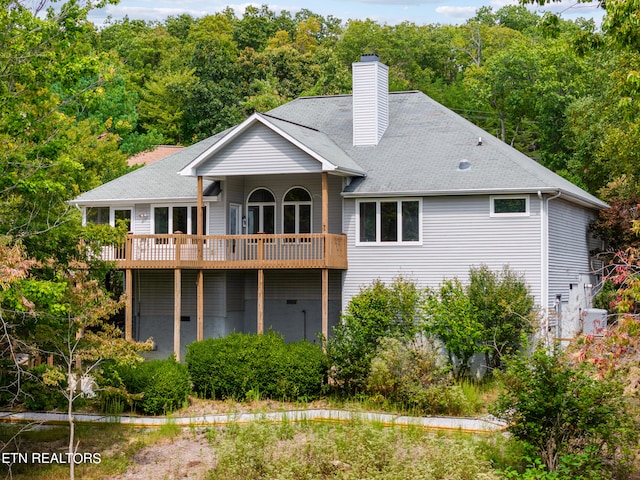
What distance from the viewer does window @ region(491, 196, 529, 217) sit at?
26656 mm

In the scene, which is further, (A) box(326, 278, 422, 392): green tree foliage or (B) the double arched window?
(B) the double arched window

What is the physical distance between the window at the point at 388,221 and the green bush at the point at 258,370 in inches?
245

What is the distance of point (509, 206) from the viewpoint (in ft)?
88.1

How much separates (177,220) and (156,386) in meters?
10.5

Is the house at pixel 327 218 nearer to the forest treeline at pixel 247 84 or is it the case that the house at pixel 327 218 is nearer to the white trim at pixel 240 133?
the white trim at pixel 240 133

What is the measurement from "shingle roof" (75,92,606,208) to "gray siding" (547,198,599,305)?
0.59 metres

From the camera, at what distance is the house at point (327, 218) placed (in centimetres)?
2705

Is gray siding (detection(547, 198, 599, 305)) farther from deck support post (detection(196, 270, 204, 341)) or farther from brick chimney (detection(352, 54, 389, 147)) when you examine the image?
deck support post (detection(196, 270, 204, 341))

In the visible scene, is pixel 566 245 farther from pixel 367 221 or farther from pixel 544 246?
pixel 367 221

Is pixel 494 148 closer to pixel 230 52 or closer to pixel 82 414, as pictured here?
pixel 82 414

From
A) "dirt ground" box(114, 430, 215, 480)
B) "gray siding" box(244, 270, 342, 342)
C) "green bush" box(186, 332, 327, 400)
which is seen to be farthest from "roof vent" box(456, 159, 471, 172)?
"dirt ground" box(114, 430, 215, 480)

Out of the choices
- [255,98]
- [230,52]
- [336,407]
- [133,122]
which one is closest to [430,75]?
[230,52]

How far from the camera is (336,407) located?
21.5m

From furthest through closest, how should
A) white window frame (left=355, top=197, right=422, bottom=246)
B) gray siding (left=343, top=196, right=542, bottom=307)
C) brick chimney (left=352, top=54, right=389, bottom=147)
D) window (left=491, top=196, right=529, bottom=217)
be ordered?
brick chimney (left=352, top=54, right=389, bottom=147), white window frame (left=355, top=197, right=422, bottom=246), window (left=491, top=196, right=529, bottom=217), gray siding (left=343, top=196, right=542, bottom=307)
